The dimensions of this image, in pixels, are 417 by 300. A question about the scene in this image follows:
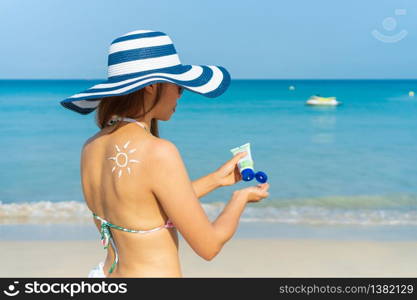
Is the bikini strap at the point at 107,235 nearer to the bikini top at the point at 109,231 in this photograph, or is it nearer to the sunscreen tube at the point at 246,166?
the bikini top at the point at 109,231

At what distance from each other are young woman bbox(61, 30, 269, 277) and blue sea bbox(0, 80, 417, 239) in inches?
206

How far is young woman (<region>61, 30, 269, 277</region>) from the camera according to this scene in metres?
1.81

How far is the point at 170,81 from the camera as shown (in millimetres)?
1882

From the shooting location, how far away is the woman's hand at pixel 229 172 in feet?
7.63

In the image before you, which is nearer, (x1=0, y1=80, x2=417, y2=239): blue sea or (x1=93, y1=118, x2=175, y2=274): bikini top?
(x1=93, y1=118, x2=175, y2=274): bikini top

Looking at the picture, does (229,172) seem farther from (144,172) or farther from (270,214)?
(270,214)

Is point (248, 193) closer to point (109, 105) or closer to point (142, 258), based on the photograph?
point (142, 258)

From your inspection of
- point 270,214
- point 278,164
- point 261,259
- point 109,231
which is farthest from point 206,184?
point 278,164

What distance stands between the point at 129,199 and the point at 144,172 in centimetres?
12

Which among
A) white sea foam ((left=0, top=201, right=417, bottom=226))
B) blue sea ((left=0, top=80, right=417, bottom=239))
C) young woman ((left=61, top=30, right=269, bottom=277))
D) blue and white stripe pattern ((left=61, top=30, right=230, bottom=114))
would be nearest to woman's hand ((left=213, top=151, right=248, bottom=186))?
young woman ((left=61, top=30, right=269, bottom=277))

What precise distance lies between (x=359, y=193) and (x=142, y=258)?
812 centimetres

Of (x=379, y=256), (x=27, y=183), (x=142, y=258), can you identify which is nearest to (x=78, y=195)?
(x=27, y=183)

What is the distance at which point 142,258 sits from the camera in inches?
78.2

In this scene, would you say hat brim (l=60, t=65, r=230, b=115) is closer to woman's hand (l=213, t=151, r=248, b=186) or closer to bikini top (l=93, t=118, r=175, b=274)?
bikini top (l=93, t=118, r=175, b=274)
